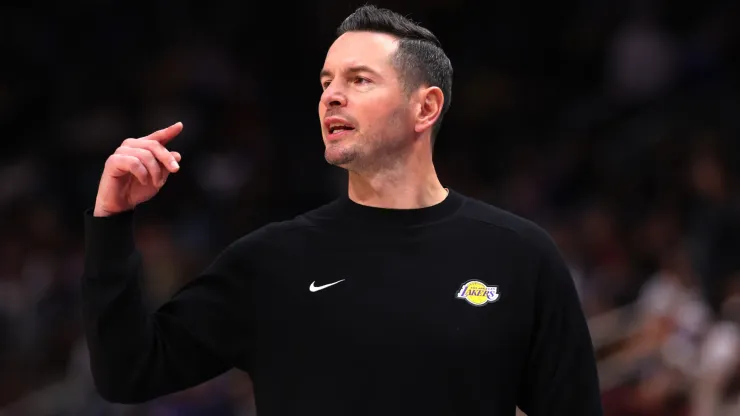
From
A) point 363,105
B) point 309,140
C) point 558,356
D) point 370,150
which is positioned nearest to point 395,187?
point 370,150

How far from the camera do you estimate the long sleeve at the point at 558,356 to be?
301 centimetres

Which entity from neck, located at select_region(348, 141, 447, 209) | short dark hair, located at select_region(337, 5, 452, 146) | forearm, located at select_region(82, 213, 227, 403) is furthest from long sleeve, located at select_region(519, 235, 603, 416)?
forearm, located at select_region(82, 213, 227, 403)

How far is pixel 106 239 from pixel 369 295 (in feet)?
2.18

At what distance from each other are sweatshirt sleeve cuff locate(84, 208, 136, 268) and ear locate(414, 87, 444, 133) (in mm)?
851

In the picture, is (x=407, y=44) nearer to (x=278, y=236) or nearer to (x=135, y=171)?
(x=278, y=236)

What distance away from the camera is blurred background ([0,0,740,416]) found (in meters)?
7.07

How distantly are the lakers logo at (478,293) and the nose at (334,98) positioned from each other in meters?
0.57

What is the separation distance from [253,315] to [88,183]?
20.8 ft

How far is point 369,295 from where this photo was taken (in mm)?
2975

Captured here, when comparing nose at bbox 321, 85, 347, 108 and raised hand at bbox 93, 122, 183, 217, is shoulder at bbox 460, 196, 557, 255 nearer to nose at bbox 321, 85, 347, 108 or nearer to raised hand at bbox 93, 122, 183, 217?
nose at bbox 321, 85, 347, 108

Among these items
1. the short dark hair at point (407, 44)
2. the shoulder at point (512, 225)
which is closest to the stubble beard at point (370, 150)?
the short dark hair at point (407, 44)

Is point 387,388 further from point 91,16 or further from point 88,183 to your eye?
point 91,16

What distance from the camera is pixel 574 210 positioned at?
27.5 ft

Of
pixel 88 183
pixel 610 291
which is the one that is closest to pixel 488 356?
pixel 610 291
